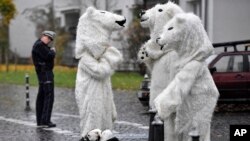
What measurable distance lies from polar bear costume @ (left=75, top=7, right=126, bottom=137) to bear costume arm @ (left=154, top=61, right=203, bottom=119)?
2602mm

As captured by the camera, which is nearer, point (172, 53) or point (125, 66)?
point (172, 53)

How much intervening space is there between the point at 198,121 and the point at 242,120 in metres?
8.72

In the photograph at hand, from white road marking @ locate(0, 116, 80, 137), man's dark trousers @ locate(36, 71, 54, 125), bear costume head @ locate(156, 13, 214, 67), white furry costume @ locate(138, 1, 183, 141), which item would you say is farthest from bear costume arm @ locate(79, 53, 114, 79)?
man's dark trousers @ locate(36, 71, 54, 125)

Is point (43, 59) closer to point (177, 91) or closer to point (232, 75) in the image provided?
point (232, 75)

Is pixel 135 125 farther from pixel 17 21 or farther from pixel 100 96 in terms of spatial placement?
pixel 17 21

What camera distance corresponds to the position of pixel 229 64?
60.0 feet

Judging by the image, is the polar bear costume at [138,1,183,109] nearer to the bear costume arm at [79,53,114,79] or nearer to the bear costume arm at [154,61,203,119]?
the bear costume arm at [79,53,114,79]

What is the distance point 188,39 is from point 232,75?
33.8ft

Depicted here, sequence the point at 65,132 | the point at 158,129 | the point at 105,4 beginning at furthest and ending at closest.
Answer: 1. the point at 105,4
2. the point at 65,132
3. the point at 158,129

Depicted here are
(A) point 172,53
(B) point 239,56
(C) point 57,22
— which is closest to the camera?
(A) point 172,53

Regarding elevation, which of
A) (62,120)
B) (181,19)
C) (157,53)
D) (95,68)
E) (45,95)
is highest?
(181,19)

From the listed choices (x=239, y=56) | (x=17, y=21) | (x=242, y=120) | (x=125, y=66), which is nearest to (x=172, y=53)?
(x=242, y=120)

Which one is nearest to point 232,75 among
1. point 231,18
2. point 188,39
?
point 188,39

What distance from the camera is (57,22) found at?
1892 inches
